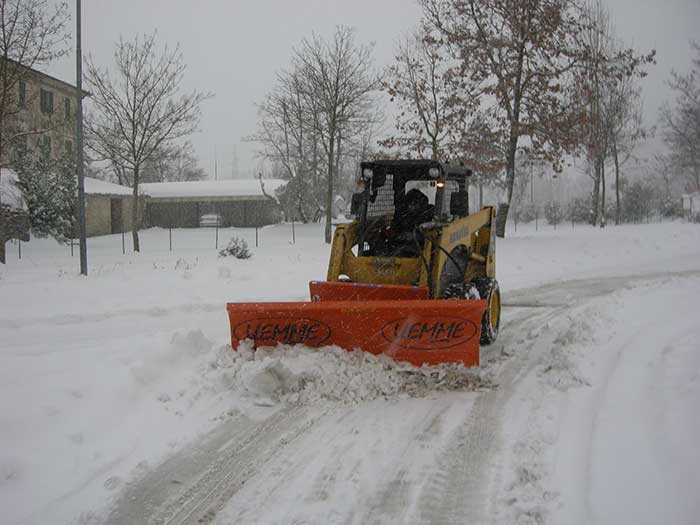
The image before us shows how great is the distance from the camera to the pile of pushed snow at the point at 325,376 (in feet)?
17.4

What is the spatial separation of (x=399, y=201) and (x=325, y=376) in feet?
8.99

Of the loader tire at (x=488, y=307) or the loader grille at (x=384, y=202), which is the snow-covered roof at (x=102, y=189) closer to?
the loader grille at (x=384, y=202)

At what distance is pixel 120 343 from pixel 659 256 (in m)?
16.4

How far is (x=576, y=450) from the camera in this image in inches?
161

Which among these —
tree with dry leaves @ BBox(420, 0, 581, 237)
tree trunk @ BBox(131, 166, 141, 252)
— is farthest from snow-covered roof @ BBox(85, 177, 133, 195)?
tree with dry leaves @ BBox(420, 0, 581, 237)

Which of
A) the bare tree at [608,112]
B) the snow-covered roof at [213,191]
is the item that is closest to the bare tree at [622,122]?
the bare tree at [608,112]

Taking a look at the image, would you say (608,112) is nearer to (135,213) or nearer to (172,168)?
(135,213)

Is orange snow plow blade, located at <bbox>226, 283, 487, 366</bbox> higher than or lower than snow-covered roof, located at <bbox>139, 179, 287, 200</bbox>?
lower

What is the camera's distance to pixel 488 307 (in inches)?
280

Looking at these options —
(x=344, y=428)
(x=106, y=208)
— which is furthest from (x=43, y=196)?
(x=344, y=428)

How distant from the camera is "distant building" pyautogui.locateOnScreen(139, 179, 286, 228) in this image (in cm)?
3959

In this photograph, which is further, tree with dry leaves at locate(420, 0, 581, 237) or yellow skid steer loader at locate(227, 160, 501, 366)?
tree with dry leaves at locate(420, 0, 581, 237)

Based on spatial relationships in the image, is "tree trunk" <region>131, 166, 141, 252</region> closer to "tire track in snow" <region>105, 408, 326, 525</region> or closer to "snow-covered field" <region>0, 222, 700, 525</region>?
"snow-covered field" <region>0, 222, 700, 525</region>

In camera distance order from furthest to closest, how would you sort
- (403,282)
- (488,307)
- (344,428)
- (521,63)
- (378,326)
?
(521,63) → (488,307) → (403,282) → (378,326) → (344,428)
